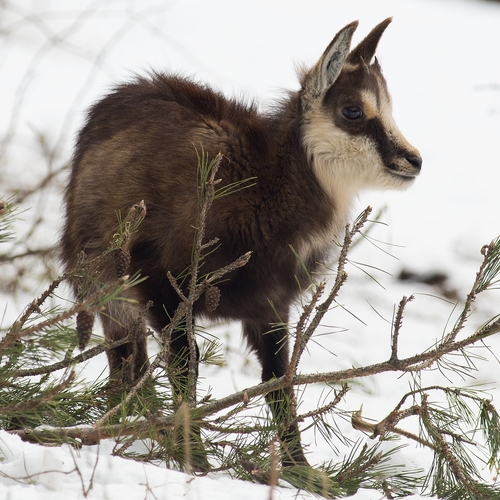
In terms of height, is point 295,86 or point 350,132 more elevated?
point 295,86

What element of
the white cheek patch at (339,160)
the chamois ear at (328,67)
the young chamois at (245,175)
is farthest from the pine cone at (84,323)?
the chamois ear at (328,67)

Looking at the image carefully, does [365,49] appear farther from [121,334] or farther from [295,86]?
[295,86]

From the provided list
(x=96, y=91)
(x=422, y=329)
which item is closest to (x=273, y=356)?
(x=422, y=329)

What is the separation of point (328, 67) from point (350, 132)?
0.30m

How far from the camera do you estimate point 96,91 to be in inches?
364

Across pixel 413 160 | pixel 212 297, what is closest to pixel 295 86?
pixel 413 160

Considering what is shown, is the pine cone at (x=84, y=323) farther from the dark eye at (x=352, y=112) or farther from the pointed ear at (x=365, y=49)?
the pointed ear at (x=365, y=49)

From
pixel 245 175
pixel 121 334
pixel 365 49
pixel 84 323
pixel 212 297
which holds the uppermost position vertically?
pixel 365 49

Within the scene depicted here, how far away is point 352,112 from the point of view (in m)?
3.65

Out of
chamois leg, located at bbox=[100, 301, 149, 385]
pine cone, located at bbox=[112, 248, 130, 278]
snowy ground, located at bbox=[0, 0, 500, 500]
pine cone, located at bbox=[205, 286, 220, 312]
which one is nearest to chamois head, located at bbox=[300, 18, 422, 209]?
snowy ground, located at bbox=[0, 0, 500, 500]

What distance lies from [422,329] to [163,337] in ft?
12.4

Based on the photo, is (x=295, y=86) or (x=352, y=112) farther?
(x=295, y=86)

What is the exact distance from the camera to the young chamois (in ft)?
11.3

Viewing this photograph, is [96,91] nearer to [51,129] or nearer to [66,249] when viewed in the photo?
[51,129]
